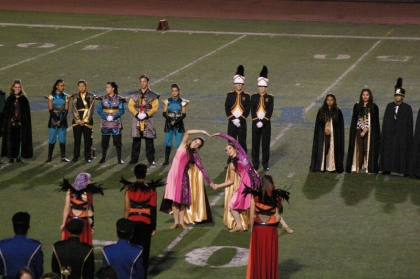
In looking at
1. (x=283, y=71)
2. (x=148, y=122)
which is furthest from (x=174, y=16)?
(x=148, y=122)

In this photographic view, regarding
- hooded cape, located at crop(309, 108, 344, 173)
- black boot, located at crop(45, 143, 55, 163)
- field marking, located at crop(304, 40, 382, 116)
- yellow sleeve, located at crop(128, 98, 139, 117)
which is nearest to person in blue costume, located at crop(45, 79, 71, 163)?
black boot, located at crop(45, 143, 55, 163)

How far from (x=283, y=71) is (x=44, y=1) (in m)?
19.6

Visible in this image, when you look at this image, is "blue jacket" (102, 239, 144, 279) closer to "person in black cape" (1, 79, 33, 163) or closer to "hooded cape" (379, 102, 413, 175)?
"hooded cape" (379, 102, 413, 175)

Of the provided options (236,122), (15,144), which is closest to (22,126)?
(15,144)

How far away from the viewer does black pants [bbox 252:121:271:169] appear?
21000 millimetres

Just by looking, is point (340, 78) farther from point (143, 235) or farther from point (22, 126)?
point (143, 235)

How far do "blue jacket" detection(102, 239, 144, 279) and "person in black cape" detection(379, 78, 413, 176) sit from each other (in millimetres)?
9601

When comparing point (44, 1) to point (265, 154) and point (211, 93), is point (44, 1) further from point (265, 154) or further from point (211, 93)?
point (265, 154)

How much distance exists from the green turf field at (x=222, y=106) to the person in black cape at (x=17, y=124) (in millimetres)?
393

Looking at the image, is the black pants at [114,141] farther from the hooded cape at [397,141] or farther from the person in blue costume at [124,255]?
the person in blue costume at [124,255]

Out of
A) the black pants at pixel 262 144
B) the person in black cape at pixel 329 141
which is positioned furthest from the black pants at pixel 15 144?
the person in black cape at pixel 329 141

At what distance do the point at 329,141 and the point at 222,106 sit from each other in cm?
695

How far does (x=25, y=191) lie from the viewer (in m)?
19.1

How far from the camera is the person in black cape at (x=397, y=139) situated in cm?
2028
